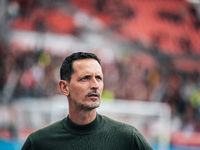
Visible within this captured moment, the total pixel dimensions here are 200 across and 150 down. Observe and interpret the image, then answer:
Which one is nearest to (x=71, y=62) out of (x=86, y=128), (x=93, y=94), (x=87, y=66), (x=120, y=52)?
(x=87, y=66)

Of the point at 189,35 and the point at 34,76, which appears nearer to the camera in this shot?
the point at 34,76

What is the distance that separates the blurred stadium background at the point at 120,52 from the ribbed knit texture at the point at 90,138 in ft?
22.2

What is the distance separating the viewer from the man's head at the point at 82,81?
207 centimetres

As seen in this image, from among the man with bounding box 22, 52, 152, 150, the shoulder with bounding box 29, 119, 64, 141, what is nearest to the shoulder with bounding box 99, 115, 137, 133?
the man with bounding box 22, 52, 152, 150

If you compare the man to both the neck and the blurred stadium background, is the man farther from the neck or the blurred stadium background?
the blurred stadium background

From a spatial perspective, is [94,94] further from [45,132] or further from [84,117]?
[45,132]

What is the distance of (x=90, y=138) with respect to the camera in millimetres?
2072

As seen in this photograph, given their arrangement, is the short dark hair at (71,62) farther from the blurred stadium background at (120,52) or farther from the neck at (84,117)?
the blurred stadium background at (120,52)

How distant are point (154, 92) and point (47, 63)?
377cm

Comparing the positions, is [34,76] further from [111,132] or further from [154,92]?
[111,132]

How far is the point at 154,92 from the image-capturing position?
11.9 metres

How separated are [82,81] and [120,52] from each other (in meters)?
10.3

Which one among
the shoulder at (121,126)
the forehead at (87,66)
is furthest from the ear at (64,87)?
the shoulder at (121,126)

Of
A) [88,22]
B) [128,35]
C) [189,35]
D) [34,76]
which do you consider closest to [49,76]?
[34,76]
